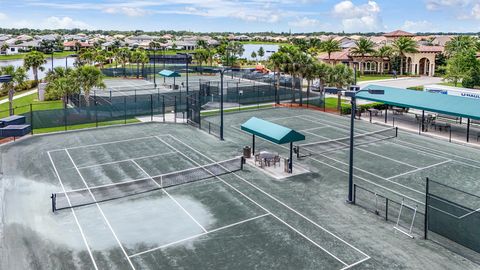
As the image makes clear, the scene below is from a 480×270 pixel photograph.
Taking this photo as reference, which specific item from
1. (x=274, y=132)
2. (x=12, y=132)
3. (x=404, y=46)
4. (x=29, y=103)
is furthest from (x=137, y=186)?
(x=404, y=46)

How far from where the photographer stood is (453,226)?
17172mm

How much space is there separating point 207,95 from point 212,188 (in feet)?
102

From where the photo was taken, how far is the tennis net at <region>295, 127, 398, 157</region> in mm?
31156

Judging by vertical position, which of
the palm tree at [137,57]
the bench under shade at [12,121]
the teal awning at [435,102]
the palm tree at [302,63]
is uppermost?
the palm tree at [137,57]

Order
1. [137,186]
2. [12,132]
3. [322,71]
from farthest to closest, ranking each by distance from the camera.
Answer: [322,71], [12,132], [137,186]

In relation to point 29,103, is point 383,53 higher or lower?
higher

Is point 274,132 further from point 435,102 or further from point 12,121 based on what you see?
point 12,121

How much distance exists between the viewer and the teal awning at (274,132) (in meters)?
25.9

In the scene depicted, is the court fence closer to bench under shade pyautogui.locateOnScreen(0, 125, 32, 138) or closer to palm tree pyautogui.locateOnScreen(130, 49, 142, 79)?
bench under shade pyautogui.locateOnScreen(0, 125, 32, 138)

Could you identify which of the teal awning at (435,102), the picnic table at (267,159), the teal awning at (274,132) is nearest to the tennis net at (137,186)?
the picnic table at (267,159)

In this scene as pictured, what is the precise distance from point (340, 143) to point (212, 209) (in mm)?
16566

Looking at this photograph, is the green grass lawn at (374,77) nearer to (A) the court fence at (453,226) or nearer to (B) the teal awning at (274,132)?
(B) the teal awning at (274,132)

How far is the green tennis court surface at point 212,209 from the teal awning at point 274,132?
2332mm

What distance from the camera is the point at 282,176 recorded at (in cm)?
2564
